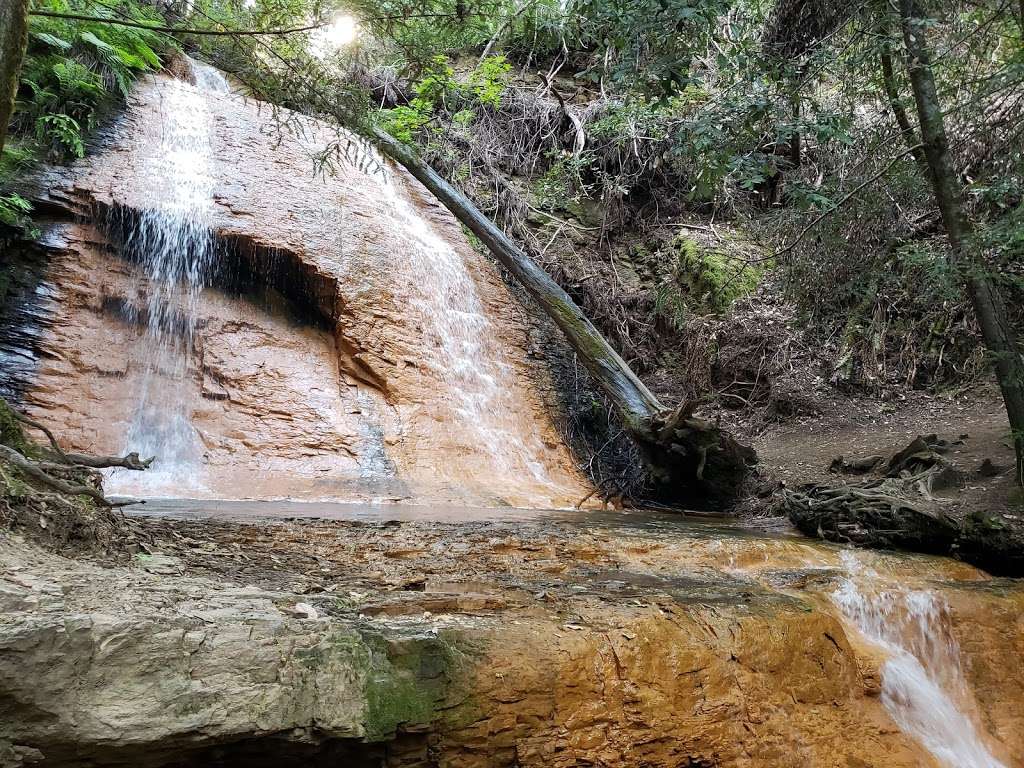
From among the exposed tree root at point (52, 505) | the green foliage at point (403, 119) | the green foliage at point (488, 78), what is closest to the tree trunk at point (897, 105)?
the exposed tree root at point (52, 505)

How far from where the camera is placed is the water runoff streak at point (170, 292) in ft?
23.2

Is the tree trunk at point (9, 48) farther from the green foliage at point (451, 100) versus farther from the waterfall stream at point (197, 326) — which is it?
the green foliage at point (451, 100)

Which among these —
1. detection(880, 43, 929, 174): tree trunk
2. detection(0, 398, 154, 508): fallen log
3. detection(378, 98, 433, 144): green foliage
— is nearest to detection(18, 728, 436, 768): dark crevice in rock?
detection(0, 398, 154, 508): fallen log

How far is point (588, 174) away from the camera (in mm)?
14188

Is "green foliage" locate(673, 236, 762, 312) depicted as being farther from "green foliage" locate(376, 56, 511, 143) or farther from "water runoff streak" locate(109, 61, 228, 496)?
"water runoff streak" locate(109, 61, 228, 496)

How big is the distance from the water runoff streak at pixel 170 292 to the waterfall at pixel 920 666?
583 centimetres

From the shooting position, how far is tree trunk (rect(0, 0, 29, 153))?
2562mm

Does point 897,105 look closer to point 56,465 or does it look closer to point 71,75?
point 56,465

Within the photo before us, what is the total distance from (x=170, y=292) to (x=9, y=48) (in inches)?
241

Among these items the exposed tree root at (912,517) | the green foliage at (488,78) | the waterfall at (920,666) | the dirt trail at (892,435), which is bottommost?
the waterfall at (920,666)

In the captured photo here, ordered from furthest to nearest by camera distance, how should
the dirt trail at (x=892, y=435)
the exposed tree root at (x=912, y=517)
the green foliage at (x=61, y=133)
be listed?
the green foliage at (x=61, y=133)
the dirt trail at (x=892, y=435)
the exposed tree root at (x=912, y=517)

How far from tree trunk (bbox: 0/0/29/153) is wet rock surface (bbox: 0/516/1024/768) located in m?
1.81

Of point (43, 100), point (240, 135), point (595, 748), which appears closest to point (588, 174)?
point (240, 135)

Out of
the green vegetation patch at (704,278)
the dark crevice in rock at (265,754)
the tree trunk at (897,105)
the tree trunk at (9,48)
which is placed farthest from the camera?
the green vegetation patch at (704,278)
